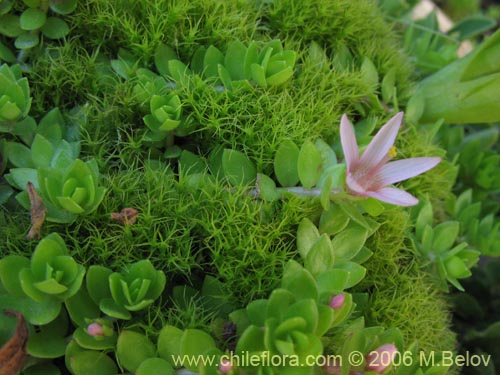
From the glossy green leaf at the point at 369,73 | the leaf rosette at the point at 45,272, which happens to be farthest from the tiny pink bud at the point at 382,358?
the glossy green leaf at the point at 369,73

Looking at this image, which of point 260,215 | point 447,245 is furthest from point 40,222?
point 447,245

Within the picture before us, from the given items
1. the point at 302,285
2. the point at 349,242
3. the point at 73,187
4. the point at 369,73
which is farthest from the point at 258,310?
the point at 369,73

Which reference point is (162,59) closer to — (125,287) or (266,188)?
(266,188)

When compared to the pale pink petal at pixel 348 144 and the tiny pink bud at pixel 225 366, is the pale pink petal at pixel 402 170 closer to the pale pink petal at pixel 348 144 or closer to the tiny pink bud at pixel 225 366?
the pale pink petal at pixel 348 144

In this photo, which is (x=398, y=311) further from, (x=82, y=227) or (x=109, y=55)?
(x=109, y=55)

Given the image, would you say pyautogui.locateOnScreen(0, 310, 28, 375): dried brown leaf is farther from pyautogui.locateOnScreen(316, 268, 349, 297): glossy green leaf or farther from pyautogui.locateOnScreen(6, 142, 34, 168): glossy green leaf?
pyautogui.locateOnScreen(316, 268, 349, 297): glossy green leaf

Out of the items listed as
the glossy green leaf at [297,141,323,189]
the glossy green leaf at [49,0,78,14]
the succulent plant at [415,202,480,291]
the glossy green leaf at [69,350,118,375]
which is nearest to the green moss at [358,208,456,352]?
the succulent plant at [415,202,480,291]

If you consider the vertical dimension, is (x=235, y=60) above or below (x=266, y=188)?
above
